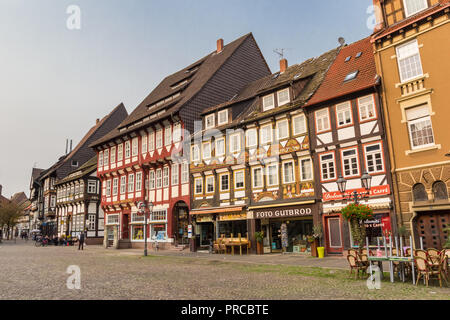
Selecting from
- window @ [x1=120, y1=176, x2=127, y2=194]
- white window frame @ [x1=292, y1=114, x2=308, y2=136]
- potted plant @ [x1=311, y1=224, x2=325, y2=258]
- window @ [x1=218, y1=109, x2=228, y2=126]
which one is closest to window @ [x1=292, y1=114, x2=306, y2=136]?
white window frame @ [x1=292, y1=114, x2=308, y2=136]

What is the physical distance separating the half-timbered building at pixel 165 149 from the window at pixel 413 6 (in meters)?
17.0

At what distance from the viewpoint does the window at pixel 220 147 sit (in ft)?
87.2

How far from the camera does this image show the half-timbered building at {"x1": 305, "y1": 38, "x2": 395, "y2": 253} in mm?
18453

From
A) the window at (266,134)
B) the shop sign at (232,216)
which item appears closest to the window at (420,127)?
the window at (266,134)

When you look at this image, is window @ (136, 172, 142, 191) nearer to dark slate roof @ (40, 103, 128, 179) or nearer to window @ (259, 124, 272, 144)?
window @ (259, 124, 272, 144)

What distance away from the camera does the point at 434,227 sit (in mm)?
16703


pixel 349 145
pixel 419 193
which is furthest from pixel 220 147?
pixel 419 193

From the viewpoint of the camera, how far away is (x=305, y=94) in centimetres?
2311

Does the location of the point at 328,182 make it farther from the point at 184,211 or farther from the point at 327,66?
the point at 184,211

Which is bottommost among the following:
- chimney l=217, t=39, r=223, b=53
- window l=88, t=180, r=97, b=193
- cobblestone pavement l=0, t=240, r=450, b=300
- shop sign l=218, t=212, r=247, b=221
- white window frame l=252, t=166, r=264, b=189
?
cobblestone pavement l=0, t=240, r=450, b=300

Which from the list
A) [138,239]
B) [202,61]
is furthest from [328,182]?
[202,61]

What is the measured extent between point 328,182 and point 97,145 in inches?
1132
